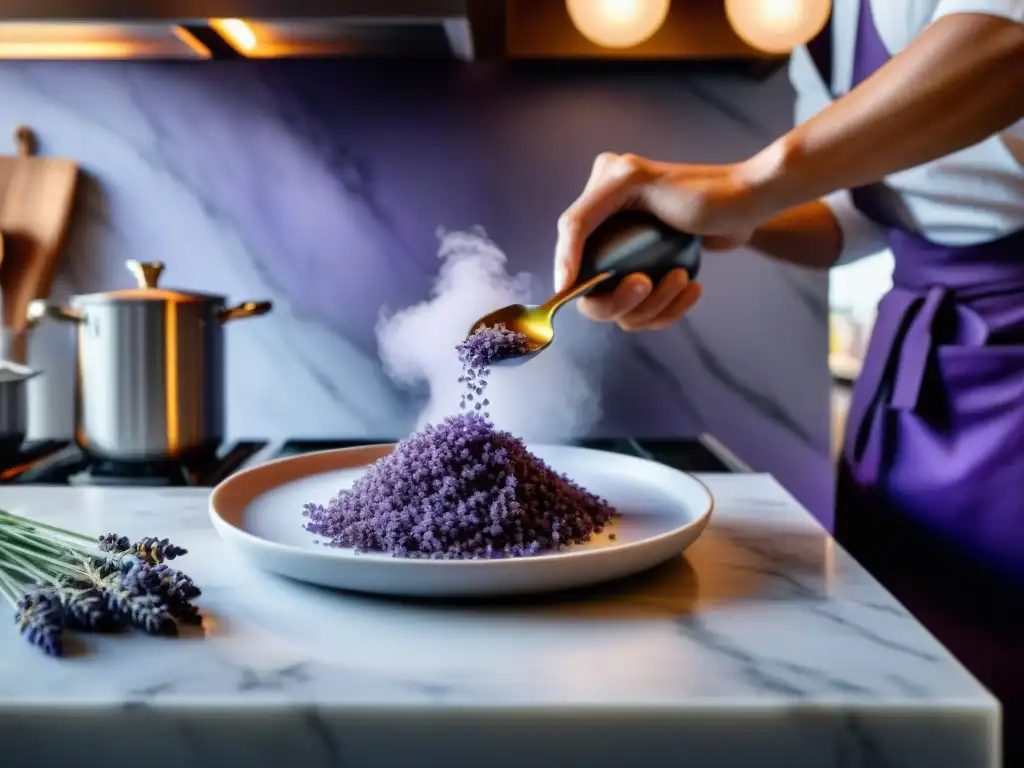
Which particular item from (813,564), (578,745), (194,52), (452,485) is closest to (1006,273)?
(813,564)

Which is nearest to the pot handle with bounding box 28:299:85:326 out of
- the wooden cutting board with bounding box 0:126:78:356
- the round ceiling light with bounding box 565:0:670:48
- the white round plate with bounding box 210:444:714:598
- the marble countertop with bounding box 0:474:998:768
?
the wooden cutting board with bounding box 0:126:78:356

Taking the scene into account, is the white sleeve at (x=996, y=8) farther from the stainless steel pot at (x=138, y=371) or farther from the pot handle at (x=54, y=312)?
the pot handle at (x=54, y=312)

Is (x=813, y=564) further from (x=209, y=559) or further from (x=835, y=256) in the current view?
(x=835, y=256)

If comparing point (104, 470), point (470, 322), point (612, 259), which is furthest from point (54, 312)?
point (612, 259)

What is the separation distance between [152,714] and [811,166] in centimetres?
71

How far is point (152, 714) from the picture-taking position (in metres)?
0.46

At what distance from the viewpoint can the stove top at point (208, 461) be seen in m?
1.12

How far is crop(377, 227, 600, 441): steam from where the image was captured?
4.81 ft

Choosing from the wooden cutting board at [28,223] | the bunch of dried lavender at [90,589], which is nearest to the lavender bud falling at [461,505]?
the bunch of dried lavender at [90,589]

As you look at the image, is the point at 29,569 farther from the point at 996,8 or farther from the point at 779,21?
the point at 779,21

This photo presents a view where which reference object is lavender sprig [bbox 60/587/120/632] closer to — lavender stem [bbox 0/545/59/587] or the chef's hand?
lavender stem [bbox 0/545/59/587]

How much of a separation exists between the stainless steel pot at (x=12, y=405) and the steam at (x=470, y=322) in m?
0.57

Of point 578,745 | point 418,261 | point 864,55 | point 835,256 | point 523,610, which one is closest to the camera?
point 578,745

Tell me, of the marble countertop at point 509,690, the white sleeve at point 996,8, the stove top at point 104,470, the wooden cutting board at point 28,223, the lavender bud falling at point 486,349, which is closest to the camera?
the marble countertop at point 509,690
